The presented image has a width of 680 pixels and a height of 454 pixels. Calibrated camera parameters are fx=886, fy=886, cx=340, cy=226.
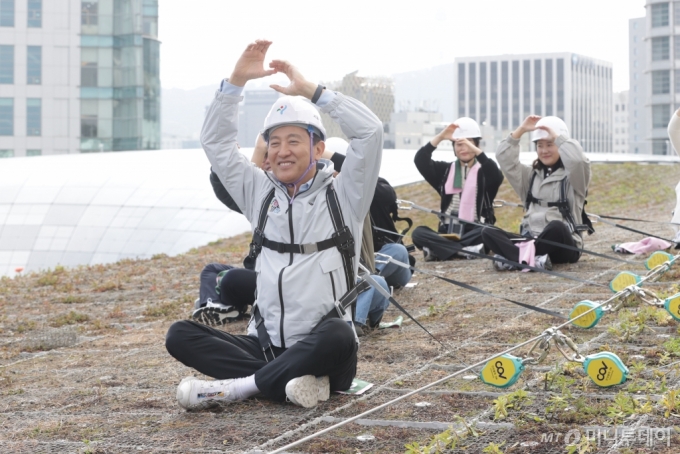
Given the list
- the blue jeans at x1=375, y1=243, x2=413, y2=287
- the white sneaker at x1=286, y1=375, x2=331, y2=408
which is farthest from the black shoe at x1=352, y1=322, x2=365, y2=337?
the white sneaker at x1=286, y1=375, x2=331, y2=408

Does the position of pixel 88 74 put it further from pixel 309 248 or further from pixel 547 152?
pixel 309 248

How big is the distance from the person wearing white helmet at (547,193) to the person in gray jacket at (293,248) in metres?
4.87

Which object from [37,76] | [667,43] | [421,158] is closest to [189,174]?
[421,158]

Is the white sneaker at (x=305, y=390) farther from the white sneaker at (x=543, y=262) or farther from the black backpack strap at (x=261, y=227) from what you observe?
the white sneaker at (x=543, y=262)

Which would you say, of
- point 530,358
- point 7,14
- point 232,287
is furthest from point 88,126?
point 530,358

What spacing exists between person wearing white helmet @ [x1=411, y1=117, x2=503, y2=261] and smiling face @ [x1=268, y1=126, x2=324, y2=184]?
17.1ft

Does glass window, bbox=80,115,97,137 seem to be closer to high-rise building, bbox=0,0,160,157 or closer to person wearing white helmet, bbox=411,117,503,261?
high-rise building, bbox=0,0,160,157

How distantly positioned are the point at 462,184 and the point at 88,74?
5886 cm

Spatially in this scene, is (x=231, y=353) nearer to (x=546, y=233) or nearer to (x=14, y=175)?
(x=546, y=233)

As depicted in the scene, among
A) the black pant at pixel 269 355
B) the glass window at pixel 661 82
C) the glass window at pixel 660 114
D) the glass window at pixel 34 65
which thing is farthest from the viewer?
the glass window at pixel 660 114

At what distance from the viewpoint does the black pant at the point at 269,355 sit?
4.39 metres

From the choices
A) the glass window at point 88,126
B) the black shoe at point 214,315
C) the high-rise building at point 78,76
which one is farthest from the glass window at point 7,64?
the black shoe at point 214,315

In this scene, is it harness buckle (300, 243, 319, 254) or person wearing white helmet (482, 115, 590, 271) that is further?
person wearing white helmet (482, 115, 590, 271)

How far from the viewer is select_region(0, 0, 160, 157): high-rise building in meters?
61.1
